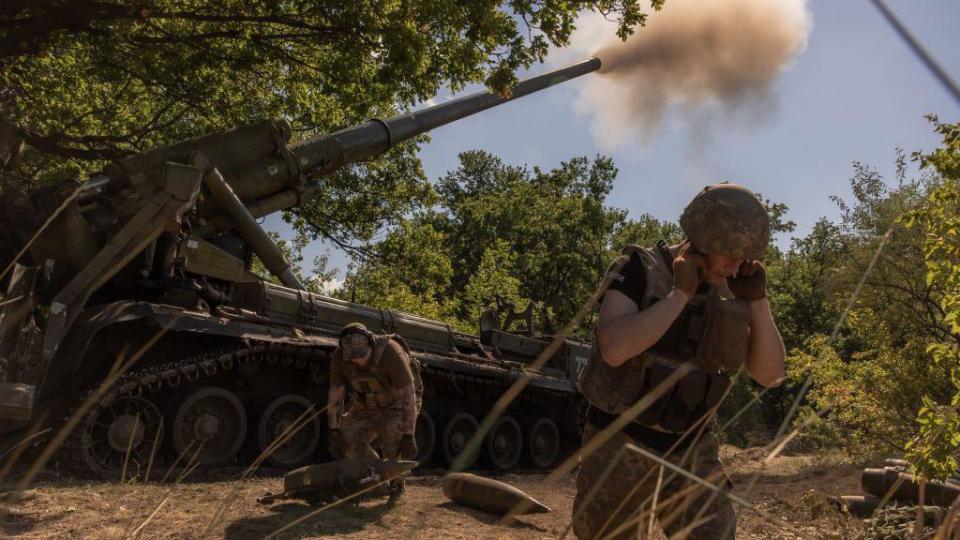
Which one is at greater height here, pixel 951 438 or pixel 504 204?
pixel 504 204

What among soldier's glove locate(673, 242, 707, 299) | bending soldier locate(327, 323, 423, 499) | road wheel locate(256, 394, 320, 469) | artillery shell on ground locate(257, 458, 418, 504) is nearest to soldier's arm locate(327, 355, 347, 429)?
bending soldier locate(327, 323, 423, 499)

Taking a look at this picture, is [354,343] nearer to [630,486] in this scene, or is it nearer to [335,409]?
[335,409]

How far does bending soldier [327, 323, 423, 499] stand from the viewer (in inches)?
305

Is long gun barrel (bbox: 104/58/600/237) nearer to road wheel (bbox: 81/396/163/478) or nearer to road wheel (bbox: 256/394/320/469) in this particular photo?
road wheel (bbox: 256/394/320/469)

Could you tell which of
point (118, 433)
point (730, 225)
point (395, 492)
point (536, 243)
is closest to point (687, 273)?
point (730, 225)

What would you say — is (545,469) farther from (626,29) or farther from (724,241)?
(724,241)

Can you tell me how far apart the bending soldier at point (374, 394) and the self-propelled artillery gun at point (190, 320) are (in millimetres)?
1377

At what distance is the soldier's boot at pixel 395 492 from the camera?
7800 mm

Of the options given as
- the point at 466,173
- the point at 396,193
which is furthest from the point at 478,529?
the point at 466,173

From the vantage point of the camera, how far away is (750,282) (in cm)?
331

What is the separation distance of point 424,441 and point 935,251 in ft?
25.2

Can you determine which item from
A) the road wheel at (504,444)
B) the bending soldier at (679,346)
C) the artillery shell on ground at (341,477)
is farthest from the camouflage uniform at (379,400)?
the road wheel at (504,444)

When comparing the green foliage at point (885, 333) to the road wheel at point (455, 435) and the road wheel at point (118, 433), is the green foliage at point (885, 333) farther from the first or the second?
the road wheel at point (118, 433)

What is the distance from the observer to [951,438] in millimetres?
6805
